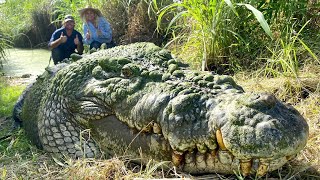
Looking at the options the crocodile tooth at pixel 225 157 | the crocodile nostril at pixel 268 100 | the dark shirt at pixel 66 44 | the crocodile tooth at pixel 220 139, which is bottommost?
the dark shirt at pixel 66 44

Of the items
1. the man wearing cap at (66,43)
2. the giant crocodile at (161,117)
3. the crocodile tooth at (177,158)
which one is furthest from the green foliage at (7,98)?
the crocodile tooth at (177,158)

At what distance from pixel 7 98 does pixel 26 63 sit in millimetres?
5192

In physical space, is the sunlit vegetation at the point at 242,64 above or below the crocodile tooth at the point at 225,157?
below

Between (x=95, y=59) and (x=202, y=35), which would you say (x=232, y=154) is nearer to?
(x=95, y=59)

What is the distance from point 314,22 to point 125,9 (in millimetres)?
4787

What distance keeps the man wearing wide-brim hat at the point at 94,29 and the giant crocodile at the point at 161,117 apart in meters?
3.67

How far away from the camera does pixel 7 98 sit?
17.5 ft

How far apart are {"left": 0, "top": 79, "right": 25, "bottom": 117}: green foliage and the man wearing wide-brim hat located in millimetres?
1360

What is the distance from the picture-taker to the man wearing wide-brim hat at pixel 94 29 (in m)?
6.60

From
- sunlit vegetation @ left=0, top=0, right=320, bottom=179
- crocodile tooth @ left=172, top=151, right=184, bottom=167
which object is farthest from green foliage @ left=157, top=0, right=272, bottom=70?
crocodile tooth @ left=172, top=151, right=184, bottom=167

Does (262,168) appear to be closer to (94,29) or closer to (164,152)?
(164,152)

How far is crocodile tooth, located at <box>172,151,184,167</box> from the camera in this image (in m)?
1.98

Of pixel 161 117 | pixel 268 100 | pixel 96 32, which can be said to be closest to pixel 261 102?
pixel 268 100

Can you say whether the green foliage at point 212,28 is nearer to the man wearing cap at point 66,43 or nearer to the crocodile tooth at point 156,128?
the crocodile tooth at point 156,128
